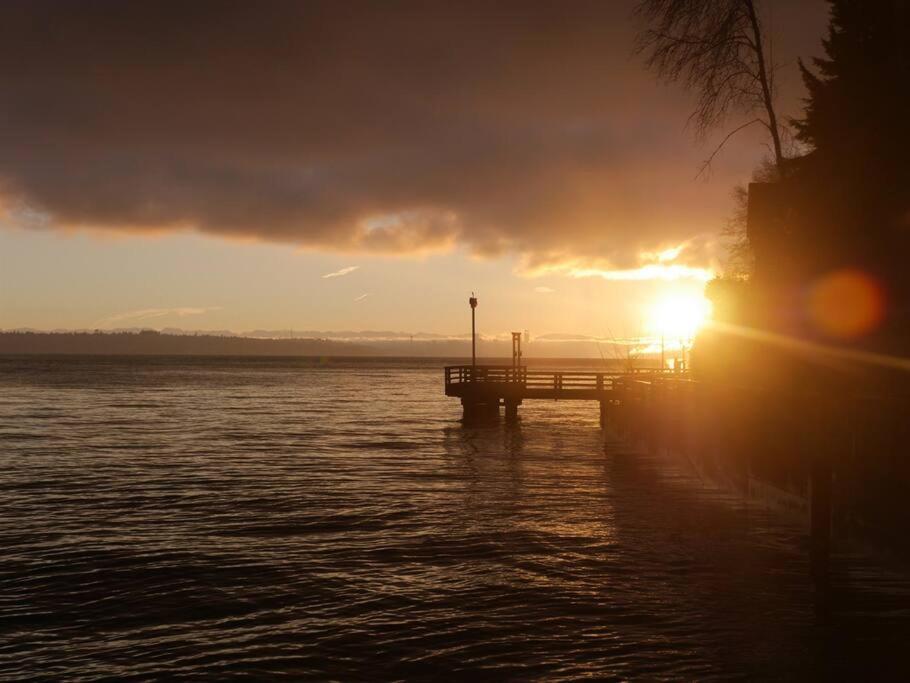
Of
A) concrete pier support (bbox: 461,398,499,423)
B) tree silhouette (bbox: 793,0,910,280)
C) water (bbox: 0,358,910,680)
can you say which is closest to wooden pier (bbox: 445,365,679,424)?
concrete pier support (bbox: 461,398,499,423)

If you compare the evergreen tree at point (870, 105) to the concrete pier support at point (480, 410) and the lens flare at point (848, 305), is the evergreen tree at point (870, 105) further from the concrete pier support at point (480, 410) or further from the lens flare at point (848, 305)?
the concrete pier support at point (480, 410)

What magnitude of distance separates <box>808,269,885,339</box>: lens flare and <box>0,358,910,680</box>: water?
7533mm

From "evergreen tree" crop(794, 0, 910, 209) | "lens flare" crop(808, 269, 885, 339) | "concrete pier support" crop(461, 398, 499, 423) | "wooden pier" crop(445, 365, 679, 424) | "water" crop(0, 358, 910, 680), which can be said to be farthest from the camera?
"concrete pier support" crop(461, 398, 499, 423)

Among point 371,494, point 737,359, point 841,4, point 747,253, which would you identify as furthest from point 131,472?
point 747,253

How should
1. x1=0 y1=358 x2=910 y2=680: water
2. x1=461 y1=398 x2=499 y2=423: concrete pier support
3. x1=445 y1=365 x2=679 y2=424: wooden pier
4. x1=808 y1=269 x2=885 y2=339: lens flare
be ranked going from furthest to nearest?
x1=461 y1=398 x2=499 y2=423: concrete pier support < x1=445 y1=365 x2=679 y2=424: wooden pier < x1=808 y1=269 x2=885 y2=339: lens flare < x1=0 y1=358 x2=910 y2=680: water

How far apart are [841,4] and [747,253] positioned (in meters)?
15.7

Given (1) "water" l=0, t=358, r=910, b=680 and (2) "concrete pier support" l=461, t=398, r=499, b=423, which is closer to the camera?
(1) "water" l=0, t=358, r=910, b=680

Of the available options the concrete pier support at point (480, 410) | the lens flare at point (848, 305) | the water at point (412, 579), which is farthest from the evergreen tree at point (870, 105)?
the concrete pier support at point (480, 410)

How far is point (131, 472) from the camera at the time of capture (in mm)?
25938

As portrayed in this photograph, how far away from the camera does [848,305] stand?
2980cm

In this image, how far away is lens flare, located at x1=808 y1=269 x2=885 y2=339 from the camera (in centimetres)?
2916

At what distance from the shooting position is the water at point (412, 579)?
9.76 meters

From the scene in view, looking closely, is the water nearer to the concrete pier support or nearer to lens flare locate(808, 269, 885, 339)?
lens flare locate(808, 269, 885, 339)

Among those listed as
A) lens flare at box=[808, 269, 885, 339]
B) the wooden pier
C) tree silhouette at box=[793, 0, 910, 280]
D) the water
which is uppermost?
tree silhouette at box=[793, 0, 910, 280]
